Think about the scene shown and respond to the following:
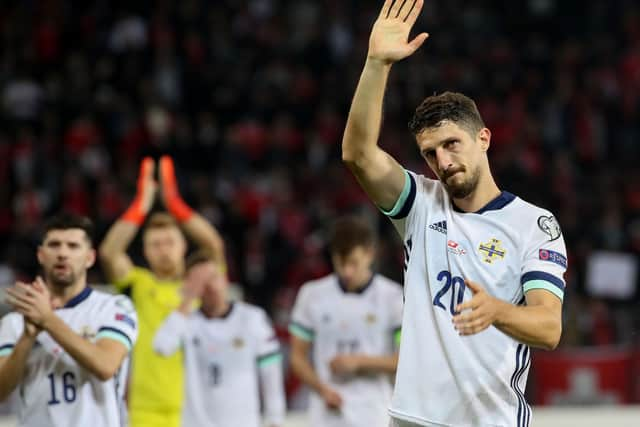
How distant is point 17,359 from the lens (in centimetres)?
491

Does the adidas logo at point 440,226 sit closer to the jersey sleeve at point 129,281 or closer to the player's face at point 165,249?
the player's face at point 165,249

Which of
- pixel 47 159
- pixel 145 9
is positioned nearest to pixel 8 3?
pixel 145 9

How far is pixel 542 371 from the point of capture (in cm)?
1130

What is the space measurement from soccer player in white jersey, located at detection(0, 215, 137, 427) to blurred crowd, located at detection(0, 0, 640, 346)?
7.22 meters

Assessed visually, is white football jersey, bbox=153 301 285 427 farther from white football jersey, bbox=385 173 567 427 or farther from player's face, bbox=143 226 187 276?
white football jersey, bbox=385 173 567 427

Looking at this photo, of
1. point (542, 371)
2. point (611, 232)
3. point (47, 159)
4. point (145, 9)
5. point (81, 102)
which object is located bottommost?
point (542, 371)

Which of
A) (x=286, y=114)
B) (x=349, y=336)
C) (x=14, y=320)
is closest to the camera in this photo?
(x=14, y=320)

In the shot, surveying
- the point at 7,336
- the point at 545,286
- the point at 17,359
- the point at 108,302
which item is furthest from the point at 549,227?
the point at 7,336

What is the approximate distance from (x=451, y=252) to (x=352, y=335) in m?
3.06

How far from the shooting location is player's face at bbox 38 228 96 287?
525cm

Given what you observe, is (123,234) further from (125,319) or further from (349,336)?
(125,319)

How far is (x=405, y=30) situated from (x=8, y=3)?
15.0 meters

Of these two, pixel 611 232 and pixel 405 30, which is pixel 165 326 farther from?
pixel 611 232

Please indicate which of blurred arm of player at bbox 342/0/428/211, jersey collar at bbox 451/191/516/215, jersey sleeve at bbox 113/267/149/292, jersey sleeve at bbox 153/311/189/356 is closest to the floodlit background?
jersey sleeve at bbox 113/267/149/292
